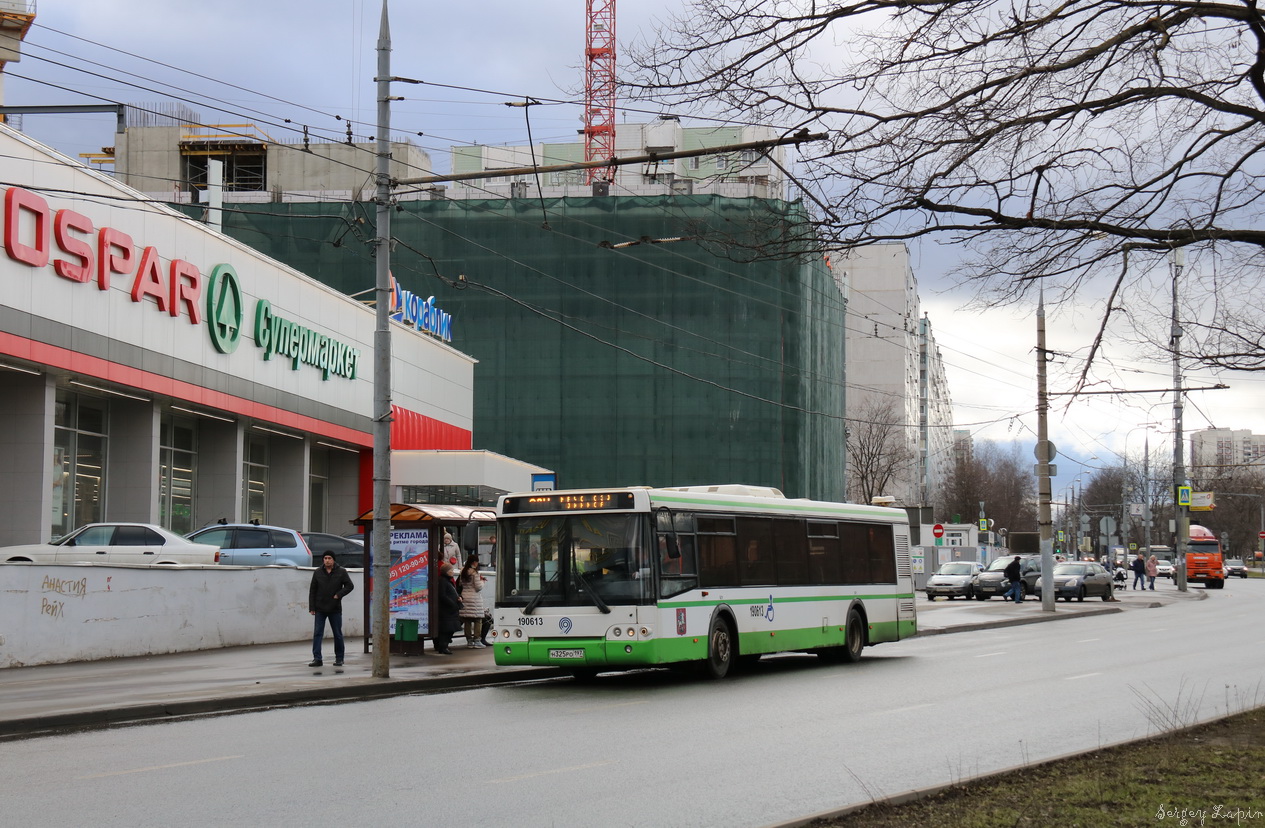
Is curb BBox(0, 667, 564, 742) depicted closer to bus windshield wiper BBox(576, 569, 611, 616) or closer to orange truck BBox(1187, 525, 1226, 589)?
bus windshield wiper BBox(576, 569, 611, 616)

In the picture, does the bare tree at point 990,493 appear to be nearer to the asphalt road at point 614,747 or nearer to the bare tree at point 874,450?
the bare tree at point 874,450

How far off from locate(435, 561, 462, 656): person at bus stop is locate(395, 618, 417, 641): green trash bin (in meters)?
0.50

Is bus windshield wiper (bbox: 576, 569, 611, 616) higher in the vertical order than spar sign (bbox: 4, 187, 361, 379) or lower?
lower

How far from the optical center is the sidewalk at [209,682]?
1480 cm

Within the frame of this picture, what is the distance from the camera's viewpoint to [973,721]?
547 inches

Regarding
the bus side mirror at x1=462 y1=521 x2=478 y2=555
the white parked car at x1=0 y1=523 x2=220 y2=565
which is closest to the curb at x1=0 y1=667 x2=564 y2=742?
the bus side mirror at x1=462 y1=521 x2=478 y2=555

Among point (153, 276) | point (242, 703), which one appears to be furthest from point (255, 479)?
point (242, 703)

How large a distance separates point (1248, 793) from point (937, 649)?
58.2 ft

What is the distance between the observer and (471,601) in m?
24.5

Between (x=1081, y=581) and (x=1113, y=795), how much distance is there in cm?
4156

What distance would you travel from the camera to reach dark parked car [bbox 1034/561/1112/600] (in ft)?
157

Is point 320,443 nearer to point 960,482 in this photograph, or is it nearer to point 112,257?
point 112,257

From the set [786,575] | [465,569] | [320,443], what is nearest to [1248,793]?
[786,575]

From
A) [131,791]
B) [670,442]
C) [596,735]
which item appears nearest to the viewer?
[131,791]
